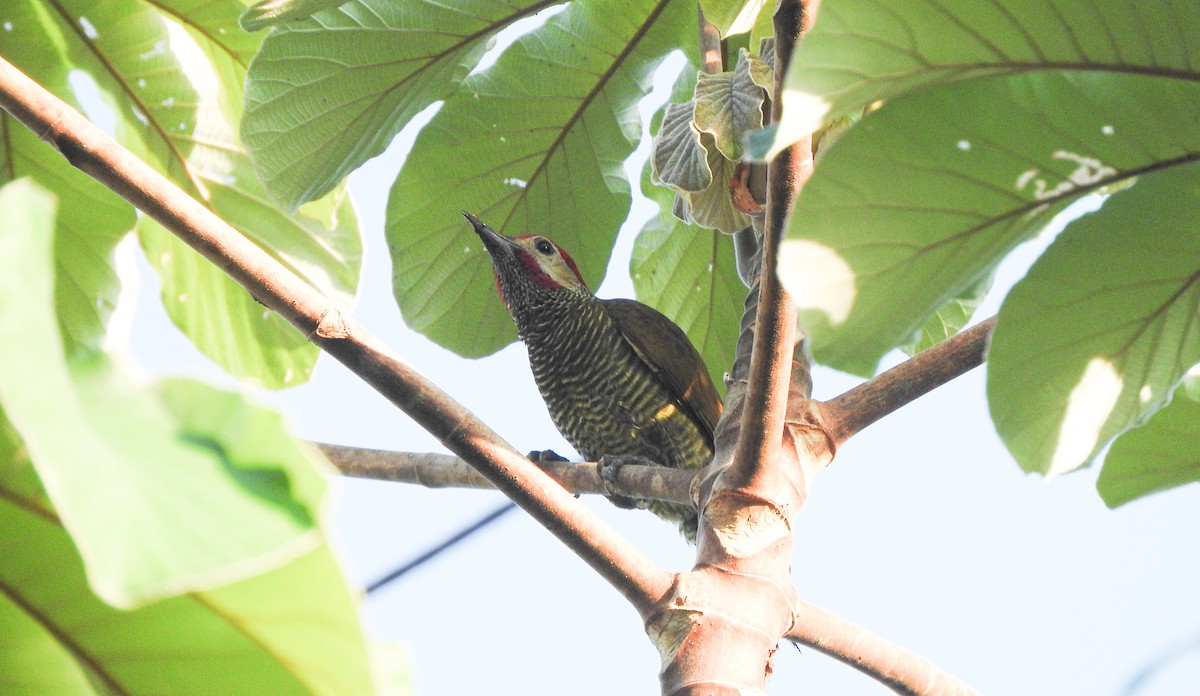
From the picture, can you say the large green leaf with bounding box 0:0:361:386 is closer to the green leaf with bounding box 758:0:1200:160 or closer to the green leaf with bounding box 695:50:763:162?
the green leaf with bounding box 695:50:763:162

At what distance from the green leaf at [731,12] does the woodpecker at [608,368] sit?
0.91m

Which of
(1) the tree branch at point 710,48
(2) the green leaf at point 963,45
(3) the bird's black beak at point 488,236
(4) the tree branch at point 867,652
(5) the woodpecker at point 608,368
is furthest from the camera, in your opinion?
(5) the woodpecker at point 608,368

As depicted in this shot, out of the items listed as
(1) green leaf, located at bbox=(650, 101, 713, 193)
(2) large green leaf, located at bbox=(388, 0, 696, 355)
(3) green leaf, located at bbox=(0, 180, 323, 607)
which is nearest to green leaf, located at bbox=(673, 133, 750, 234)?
(1) green leaf, located at bbox=(650, 101, 713, 193)

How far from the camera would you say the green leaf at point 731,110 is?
1417 millimetres

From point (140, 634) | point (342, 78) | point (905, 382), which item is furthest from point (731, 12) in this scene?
point (140, 634)

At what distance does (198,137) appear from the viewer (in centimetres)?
198

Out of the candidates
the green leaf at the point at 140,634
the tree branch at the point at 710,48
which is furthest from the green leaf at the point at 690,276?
the green leaf at the point at 140,634

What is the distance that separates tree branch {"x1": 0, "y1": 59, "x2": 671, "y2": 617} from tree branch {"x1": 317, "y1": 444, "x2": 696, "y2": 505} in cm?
31

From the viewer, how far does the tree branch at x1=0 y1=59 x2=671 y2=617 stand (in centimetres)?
101

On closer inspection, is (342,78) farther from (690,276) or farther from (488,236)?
(690,276)

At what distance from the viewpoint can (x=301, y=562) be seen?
1.33 feet

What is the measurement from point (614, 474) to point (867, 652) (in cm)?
41

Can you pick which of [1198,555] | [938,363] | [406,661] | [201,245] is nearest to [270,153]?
[201,245]

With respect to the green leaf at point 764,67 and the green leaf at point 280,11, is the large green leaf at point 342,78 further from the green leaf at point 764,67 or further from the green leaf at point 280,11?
the green leaf at point 764,67
